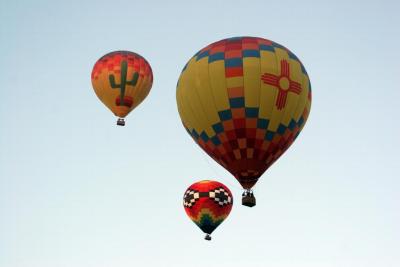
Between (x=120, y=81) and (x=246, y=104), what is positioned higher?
(x=120, y=81)

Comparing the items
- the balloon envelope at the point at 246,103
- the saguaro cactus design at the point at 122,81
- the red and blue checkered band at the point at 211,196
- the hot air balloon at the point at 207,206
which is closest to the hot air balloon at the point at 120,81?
the saguaro cactus design at the point at 122,81

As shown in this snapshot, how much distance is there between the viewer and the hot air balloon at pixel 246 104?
76.3ft

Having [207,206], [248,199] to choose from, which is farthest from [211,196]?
[248,199]

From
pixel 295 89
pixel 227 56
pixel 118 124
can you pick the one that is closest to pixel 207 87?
pixel 227 56

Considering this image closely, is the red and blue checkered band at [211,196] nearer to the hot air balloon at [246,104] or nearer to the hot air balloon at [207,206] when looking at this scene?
the hot air balloon at [207,206]

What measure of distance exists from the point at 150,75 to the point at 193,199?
8.25 m

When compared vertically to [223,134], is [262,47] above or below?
above

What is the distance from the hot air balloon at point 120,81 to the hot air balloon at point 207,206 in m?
6.25

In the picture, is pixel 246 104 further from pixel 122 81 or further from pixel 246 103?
pixel 122 81

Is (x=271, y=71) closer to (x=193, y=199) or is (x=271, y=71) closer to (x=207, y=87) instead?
(x=207, y=87)

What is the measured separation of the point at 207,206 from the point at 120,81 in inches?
360

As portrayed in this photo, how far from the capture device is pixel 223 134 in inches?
931

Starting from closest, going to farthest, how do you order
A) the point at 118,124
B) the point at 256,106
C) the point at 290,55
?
the point at 256,106, the point at 290,55, the point at 118,124

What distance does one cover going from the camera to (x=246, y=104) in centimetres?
2319
